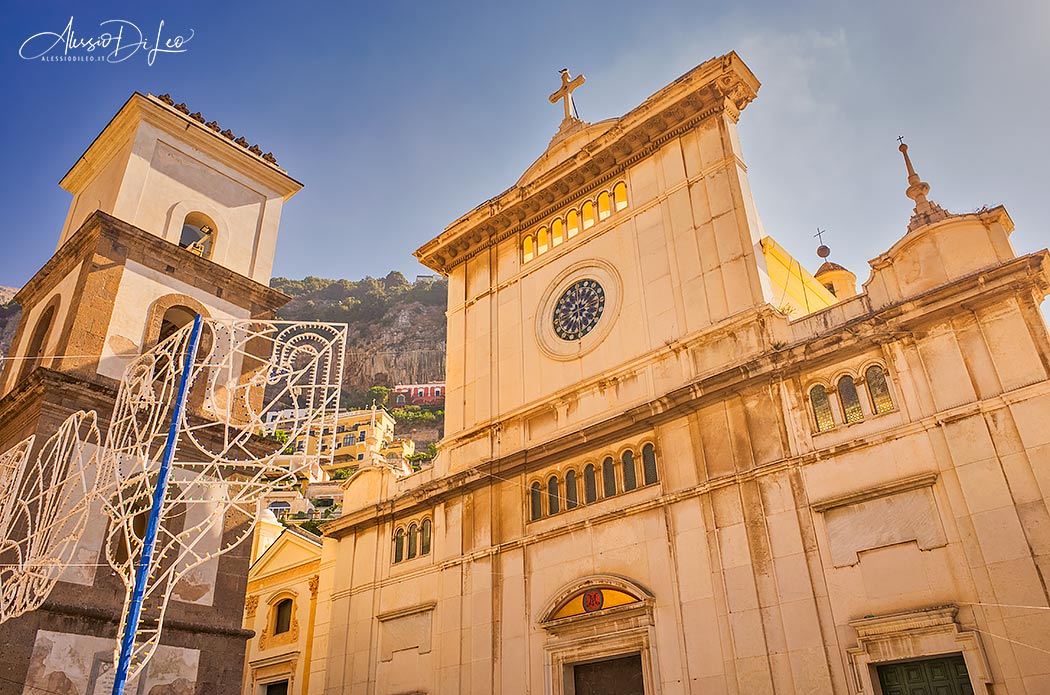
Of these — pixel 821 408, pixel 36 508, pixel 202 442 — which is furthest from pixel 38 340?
pixel 821 408

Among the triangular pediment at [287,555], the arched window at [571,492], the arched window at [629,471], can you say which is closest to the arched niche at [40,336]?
the triangular pediment at [287,555]

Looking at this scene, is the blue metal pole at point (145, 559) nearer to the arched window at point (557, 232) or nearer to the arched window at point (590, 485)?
the arched window at point (590, 485)

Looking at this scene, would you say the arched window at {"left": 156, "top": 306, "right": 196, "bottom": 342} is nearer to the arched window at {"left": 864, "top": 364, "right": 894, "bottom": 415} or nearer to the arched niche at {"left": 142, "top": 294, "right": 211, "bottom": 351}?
the arched niche at {"left": 142, "top": 294, "right": 211, "bottom": 351}

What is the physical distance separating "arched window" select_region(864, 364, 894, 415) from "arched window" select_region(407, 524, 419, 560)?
44.4 feet

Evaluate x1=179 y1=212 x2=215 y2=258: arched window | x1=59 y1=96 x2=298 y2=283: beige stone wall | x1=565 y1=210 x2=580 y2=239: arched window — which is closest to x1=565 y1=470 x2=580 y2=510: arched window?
x1=565 y1=210 x2=580 y2=239: arched window

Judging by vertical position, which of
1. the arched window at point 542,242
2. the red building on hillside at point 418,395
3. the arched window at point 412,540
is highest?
the red building on hillside at point 418,395

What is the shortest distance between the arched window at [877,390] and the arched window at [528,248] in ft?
39.5

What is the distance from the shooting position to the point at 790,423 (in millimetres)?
17359

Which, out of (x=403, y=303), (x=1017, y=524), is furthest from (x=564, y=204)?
(x=403, y=303)

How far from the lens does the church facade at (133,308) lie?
15430 millimetres

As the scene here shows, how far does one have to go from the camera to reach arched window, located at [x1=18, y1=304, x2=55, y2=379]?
1973 cm

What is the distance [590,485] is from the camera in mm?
20438

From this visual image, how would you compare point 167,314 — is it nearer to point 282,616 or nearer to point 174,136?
point 174,136

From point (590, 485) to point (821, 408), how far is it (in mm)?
6078
